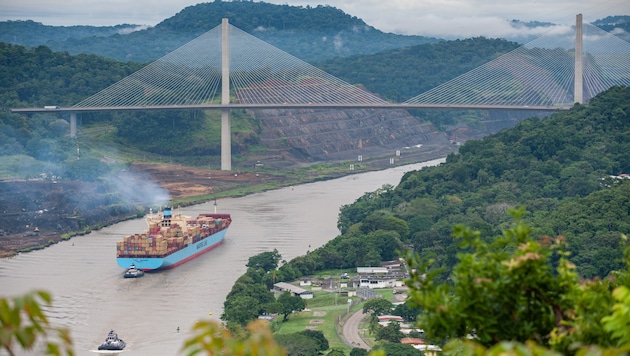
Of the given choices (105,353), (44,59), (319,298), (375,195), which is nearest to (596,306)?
(105,353)

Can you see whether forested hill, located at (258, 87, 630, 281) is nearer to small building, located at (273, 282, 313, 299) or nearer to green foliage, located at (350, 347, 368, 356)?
small building, located at (273, 282, 313, 299)

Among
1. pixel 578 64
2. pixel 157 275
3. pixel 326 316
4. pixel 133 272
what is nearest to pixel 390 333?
pixel 326 316

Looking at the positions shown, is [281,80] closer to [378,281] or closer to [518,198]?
[518,198]

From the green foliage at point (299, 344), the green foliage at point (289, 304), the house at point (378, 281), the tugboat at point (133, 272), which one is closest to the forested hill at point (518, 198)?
the house at point (378, 281)

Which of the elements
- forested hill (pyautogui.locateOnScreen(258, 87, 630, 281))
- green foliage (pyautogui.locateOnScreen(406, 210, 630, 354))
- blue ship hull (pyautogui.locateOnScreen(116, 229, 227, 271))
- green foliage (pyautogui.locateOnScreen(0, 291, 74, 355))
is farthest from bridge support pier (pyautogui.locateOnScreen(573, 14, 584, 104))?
green foliage (pyautogui.locateOnScreen(0, 291, 74, 355))

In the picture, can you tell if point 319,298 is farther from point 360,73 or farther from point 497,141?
point 360,73
